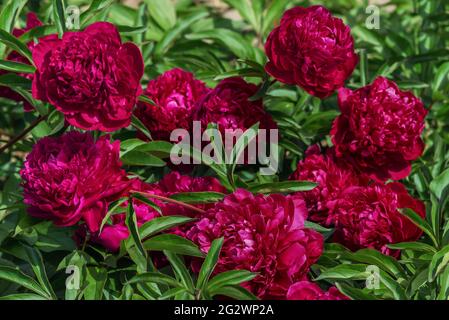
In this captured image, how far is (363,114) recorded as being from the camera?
5.27ft

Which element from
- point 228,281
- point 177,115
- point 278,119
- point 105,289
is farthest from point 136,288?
point 278,119

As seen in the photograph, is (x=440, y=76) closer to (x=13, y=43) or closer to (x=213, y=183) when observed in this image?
(x=213, y=183)

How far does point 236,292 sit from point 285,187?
0.24m

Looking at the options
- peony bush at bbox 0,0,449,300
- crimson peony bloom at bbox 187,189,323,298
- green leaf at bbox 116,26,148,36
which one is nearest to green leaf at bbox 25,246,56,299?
peony bush at bbox 0,0,449,300

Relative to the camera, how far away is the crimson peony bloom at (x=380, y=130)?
1.59 m

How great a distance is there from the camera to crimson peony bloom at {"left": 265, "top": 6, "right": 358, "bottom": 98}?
1.55 m

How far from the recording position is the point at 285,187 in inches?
58.7

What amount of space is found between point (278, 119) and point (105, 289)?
483mm

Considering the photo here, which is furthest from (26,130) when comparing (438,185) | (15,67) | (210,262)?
(438,185)

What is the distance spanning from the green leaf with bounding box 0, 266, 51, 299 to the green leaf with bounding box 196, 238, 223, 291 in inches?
10.4

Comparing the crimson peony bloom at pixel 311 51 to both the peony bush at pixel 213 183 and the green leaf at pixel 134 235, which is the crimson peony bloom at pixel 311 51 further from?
the green leaf at pixel 134 235

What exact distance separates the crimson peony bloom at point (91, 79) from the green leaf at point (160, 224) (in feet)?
0.55

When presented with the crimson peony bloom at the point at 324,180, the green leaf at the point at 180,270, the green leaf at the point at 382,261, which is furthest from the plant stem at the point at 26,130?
the green leaf at the point at 382,261

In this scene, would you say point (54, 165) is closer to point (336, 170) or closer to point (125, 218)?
point (125, 218)
